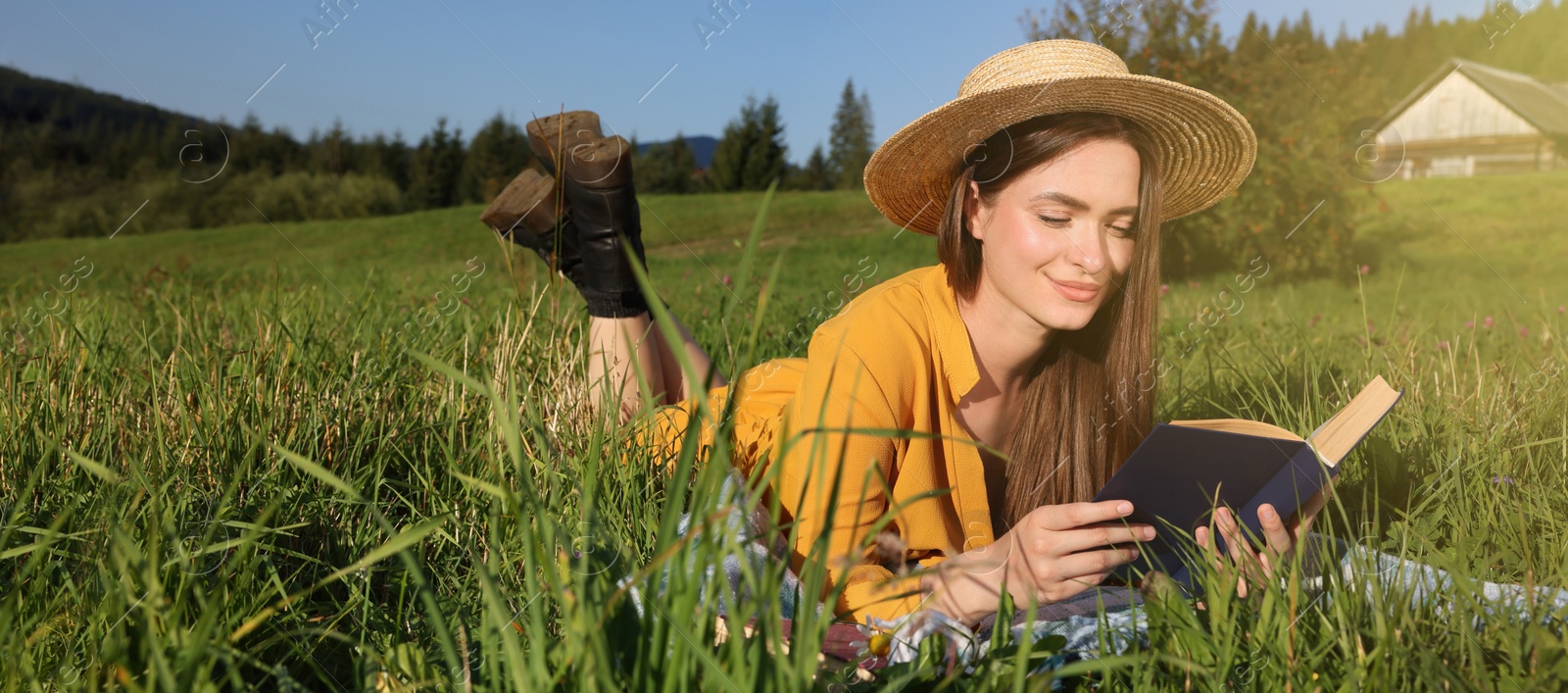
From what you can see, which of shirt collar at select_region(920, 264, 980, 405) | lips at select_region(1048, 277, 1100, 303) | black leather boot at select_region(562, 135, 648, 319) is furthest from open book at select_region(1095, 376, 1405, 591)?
black leather boot at select_region(562, 135, 648, 319)

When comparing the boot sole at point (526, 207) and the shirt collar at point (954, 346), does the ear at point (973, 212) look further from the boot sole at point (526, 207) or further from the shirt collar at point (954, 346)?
the boot sole at point (526, 207)

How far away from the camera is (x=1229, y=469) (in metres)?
1.79

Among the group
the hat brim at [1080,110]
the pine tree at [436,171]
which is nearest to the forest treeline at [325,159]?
the pine tree at [436,171]

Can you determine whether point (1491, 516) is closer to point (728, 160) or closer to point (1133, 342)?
point (1133, 342)

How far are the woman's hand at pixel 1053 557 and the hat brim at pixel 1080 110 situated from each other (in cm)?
97

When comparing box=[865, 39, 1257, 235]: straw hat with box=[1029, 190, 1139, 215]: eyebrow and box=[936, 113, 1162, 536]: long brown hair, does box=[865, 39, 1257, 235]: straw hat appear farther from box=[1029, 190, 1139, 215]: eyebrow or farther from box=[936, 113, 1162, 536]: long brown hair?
box=[1029, 190, 1139, 215]: eyebrow

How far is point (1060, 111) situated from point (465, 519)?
5.46 feet

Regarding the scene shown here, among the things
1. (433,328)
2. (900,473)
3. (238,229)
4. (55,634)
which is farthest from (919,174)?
(238,229)

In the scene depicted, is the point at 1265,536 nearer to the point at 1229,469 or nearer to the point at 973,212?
the point at 1229,469

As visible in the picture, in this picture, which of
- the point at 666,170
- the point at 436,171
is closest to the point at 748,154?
the point at 666,170

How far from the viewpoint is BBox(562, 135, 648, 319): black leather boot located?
297 cm

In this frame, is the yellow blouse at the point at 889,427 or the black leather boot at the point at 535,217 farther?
the black leather boot at the point at 535,217

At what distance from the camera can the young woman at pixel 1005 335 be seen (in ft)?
6.57

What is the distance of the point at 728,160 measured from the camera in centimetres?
4691
